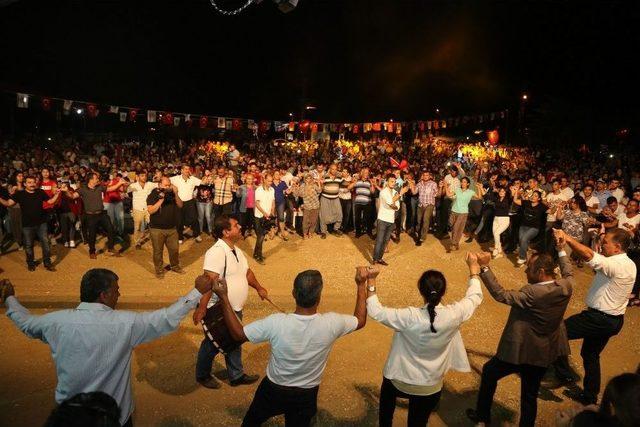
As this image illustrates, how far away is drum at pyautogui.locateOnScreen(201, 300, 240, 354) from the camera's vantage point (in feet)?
12.1

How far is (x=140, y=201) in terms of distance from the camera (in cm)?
940

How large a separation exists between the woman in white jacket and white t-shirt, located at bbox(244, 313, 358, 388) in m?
0.40

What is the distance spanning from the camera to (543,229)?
9.74m

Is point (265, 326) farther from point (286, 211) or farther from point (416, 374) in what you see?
point (286, 211)

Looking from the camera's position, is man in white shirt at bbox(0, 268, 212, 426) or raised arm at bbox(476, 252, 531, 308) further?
raised arm at bbox(476, 252, 531, 308)

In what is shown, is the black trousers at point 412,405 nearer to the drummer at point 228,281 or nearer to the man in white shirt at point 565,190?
the drummer at point 228,281

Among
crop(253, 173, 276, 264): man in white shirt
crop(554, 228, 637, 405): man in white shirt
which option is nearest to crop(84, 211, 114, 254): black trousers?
crop(253, 173, 276, 264): man in white shirt

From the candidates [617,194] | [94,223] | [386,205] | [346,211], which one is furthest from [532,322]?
[617,194]

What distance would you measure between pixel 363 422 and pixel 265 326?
1.95 meters

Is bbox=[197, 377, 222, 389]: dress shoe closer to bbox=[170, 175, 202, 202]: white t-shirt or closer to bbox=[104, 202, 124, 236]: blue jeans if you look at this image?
bbox=[170, 175, 202, 202]: white t-shirt

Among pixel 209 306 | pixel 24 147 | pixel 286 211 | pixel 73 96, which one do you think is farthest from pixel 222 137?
pixel 209 306

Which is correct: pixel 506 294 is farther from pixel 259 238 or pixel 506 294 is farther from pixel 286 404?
pixel 259 238

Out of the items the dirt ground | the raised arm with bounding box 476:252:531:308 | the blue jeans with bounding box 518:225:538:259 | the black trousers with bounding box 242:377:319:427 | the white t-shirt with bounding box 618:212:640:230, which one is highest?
the white t-shirt with bounding box 618:212:640:230

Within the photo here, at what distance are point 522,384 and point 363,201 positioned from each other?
732cm
